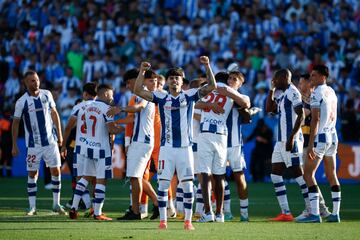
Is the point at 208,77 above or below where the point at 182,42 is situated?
below

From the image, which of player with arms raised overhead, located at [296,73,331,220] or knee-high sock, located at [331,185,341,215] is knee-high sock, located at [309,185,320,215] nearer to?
knee-high sock, located at [331,185,341,215]

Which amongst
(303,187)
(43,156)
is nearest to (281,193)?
(303,187)

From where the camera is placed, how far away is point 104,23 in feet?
113

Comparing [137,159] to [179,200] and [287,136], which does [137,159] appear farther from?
[287,136]

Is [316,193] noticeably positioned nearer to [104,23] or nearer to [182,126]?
[182,126]

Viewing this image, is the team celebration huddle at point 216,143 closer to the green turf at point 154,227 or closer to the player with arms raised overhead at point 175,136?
the green turf at point 154,227

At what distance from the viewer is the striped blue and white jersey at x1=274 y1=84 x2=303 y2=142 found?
17.1 metres

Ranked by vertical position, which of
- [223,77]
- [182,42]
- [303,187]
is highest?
[182,42]

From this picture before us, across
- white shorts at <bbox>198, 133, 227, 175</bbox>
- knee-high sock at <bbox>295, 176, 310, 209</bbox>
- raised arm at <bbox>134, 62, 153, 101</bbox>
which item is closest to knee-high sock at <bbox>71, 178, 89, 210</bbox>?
white shorts at <bbox>198, 133, 227, 175</bbox>

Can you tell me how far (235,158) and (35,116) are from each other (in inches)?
149

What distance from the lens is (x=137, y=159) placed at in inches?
661

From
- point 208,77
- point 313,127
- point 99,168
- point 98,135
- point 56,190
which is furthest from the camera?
point 56,190

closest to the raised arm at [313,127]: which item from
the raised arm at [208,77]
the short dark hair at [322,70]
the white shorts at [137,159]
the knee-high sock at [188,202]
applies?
the short dark hair at [322,70]

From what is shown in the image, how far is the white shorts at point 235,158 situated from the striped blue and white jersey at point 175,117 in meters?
2.06
